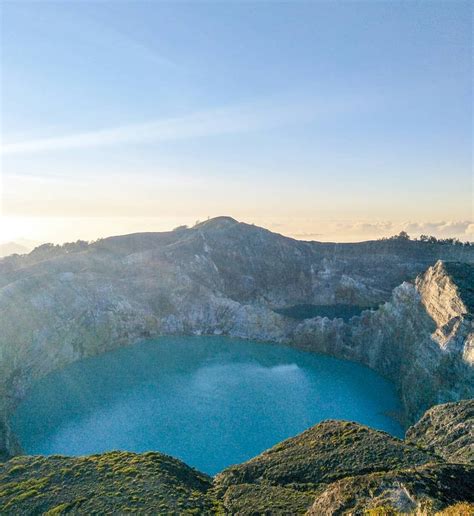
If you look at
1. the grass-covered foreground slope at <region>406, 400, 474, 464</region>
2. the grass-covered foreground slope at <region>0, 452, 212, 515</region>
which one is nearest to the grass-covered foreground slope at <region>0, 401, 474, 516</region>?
the grass-covered foreground slope at <region>0, 452, 212, 515</region>

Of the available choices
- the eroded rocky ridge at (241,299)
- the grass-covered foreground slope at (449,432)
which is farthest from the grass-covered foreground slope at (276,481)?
the eroded rocky ridge at (241,299)

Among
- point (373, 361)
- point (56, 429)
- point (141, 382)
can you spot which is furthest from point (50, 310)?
point (373, 361)

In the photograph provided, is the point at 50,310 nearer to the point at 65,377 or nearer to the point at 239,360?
the point at 65,377

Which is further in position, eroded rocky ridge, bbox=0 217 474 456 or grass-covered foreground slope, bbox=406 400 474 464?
eroded rocky ridge, bbox=0 217 474 456

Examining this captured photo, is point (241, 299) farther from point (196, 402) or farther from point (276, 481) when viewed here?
point (276, 481)

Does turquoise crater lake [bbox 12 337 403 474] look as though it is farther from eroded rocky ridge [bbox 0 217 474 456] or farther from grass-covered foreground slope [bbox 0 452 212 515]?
grass-covered foreground slope [bbox 0 452 212 515]

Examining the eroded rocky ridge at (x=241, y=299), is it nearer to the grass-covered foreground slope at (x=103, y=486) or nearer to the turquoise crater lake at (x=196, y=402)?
the turquoise crater lake at (x=196, y=402)
